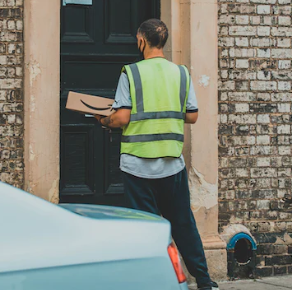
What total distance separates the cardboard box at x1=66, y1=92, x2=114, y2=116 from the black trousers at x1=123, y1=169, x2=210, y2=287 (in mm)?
464

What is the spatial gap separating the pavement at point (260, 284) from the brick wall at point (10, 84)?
6.20ft

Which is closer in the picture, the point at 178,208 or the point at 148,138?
the point at 148,138

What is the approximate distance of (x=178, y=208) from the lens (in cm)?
501

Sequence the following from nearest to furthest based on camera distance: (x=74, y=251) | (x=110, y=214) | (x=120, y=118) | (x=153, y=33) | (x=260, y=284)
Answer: (x=74, y=251), (x=110, y=214), (x=120, y=118), (x=153, y=33), (x=260, y=284)

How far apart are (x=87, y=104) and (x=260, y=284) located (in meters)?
2.51

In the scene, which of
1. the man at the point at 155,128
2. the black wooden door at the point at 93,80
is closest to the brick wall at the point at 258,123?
the black wooden door at the point at 93,80

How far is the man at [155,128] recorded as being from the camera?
15.8 ft

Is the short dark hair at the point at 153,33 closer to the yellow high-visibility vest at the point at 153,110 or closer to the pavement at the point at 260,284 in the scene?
the yellow high-visibility vest at the point at 153,110

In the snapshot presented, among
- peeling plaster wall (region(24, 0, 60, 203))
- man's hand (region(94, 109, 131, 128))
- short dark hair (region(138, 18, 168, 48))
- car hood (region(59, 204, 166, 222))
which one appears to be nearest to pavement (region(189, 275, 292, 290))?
peeling plaster wall (region(24, 0, 60, 203))

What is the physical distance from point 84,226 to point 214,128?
12.2 feet

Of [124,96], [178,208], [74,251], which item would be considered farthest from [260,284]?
[74,251]

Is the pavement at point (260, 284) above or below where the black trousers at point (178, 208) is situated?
below

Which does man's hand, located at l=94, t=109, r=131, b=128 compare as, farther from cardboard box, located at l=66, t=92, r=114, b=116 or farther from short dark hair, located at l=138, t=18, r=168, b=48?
short dark hair, located at l=138, t=18, r=168, b=48

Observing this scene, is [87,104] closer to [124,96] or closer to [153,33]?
[124,96]
